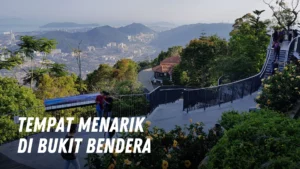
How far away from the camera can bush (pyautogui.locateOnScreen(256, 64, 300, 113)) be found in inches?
399

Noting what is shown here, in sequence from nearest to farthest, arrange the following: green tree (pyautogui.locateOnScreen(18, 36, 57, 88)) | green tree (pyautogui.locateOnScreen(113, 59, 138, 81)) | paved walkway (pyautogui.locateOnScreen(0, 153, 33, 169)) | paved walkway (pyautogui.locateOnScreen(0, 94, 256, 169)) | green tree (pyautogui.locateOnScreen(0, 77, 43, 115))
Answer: paved walkway (pyautogui.locateOnScreen(0, 153, 33, 169)) → paved walkway (pyautogui.locateOnScreen(0, 94, 256, 169)) → green tree (pyautogui.locateOnScreen(0, 77, 43, 115)) → green tree (pyautogui.locateOnScreen(18, 36, 57, 88)) → green tree (pyautogui.locateOnScreen(113, 59, 138, 81))

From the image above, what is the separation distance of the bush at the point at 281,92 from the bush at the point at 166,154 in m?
3.29

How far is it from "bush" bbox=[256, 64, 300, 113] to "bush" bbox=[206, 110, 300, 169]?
503 centimetres

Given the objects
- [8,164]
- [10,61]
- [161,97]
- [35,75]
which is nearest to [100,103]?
[8,164]

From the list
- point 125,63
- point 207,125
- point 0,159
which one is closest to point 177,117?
point 207,125

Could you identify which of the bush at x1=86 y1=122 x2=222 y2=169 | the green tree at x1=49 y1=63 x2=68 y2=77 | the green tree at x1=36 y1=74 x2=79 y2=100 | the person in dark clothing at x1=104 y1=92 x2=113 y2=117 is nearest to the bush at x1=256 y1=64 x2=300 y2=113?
the bush at x1=86 y1=122 x2=222 y2=169

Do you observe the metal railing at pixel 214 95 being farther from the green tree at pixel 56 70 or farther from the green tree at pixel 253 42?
the green tree at pixel 56 70

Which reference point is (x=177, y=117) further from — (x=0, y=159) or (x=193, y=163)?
(x=0, y=159)

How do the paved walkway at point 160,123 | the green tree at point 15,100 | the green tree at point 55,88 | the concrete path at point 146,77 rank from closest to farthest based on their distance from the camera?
the paved walkway at point 160,123, the green tree at point 15,100, the green tree at point 55,88, the concrete path at point 146,77

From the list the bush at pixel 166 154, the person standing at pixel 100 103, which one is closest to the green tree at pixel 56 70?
the person standing at pixel 100 103

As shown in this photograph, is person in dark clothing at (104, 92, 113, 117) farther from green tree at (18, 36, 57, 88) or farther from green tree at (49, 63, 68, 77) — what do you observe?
green tree at (49, 63, 68, 77)

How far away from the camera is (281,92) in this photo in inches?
405

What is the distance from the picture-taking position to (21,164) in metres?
8.72

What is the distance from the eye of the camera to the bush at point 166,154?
20.5ft
